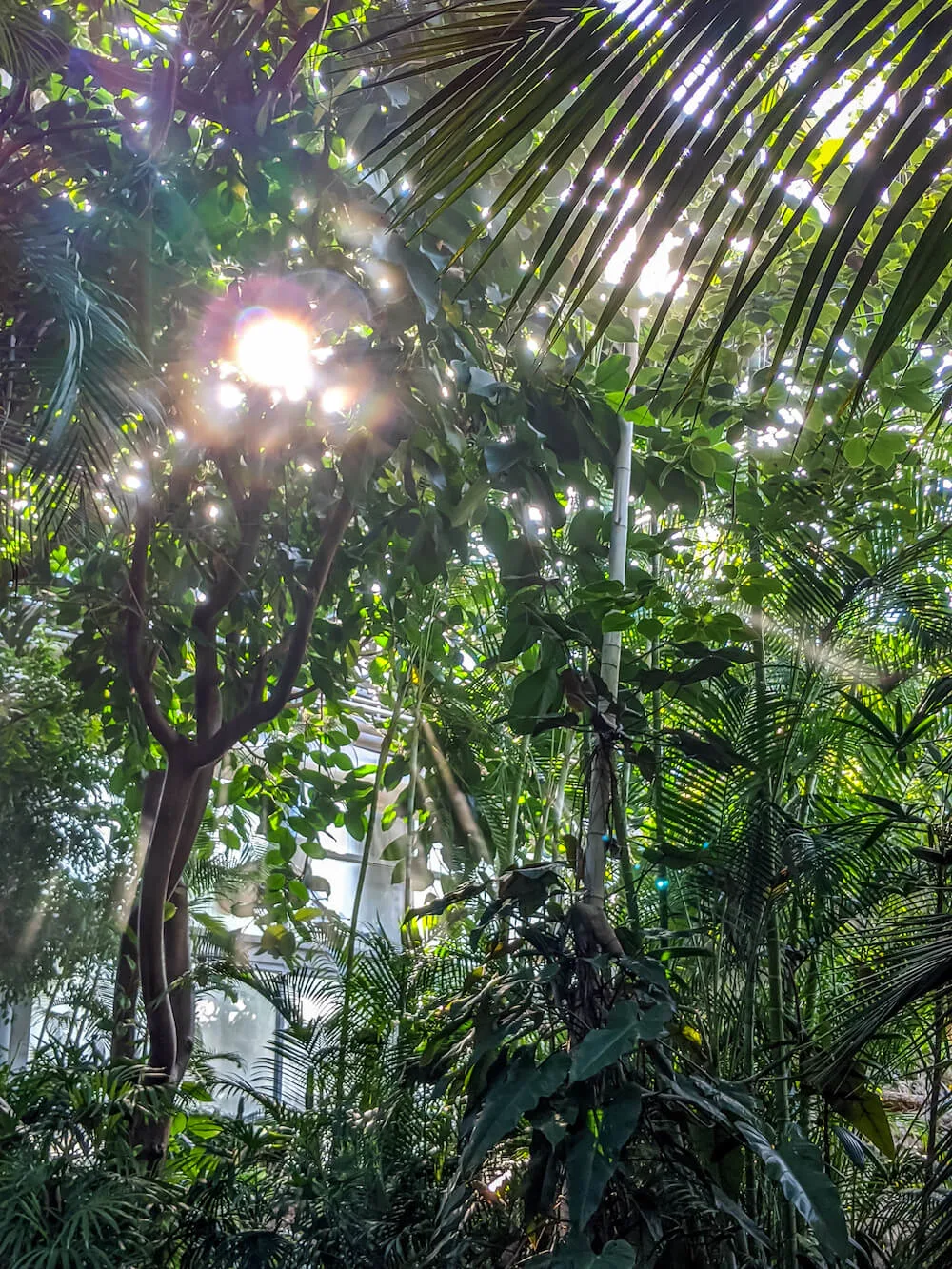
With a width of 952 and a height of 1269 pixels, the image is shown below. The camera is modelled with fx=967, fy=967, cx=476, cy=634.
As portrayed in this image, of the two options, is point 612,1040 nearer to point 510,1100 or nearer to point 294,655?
point 510,1100

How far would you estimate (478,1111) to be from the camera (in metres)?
1.57

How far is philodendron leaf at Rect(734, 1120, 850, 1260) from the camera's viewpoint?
132 cm

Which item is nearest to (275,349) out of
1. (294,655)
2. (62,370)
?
(62,370)

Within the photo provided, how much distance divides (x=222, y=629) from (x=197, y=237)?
112 cm

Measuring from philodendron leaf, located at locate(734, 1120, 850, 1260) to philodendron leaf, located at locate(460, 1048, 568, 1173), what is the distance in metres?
0.28

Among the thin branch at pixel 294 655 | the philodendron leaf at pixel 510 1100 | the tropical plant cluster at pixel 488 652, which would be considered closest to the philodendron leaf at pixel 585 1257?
the tropical plant cluster at pixel 488 652

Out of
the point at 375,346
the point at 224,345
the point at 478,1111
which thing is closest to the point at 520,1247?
the point at 478,1111

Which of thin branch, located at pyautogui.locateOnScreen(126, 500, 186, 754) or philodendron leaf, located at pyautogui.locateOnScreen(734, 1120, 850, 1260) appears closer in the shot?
philodendron leaf, located at pyautogui.locateOnScreen(734, 1120, 850, 1260)

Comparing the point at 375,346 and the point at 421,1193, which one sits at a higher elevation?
the point at 375,346

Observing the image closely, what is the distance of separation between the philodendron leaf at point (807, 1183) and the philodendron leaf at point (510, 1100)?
0.93ft

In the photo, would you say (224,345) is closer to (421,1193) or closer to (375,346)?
(375,346)

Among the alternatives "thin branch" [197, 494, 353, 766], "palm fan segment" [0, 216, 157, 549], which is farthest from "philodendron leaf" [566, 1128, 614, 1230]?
"palm fan segment" [0, 216, 157, 549]

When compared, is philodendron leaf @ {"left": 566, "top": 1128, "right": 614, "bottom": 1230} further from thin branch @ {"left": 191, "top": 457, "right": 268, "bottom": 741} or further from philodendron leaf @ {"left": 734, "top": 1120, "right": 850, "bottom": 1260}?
thin branch @ {"left": 191, "top": 457, "right": 268, "bottom": 741}

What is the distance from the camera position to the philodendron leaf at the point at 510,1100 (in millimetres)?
1461
